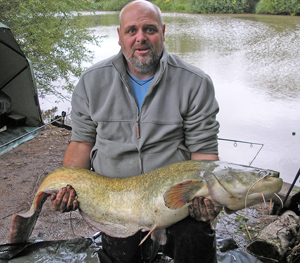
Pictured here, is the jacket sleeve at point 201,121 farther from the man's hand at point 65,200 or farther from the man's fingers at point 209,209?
the man's hand at point 65,200

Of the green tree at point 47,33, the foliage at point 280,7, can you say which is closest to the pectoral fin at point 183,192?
the green tree at point 47,33

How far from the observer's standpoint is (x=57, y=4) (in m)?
6.10

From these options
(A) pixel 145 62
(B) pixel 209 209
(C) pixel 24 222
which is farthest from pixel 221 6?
(C) pixel 24 222

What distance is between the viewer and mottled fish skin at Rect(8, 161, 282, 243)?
1.59 m

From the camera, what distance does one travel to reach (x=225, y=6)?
13.2m

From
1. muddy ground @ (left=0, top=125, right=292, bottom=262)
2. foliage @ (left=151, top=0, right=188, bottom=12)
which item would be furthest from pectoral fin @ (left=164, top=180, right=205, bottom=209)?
foliage @ (left=151, top=0, right=188, bottom=12)

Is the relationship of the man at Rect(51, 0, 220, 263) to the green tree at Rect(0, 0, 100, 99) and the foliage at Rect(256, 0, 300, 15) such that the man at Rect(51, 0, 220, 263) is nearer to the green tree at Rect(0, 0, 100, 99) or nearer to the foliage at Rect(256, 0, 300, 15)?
the green tree at Rect(0, 0, 100, 99)

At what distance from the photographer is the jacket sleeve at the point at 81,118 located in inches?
83.2

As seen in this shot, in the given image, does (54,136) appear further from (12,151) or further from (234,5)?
(234,5)

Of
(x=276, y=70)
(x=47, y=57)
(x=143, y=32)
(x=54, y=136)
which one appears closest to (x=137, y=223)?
(x=143, y=32)

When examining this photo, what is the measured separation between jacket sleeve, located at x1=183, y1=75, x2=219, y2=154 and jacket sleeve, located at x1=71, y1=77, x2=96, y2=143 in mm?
727

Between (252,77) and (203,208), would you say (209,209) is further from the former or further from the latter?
(252,77)

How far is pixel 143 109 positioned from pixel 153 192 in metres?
0.58

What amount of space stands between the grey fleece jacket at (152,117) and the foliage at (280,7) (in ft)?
32.7
